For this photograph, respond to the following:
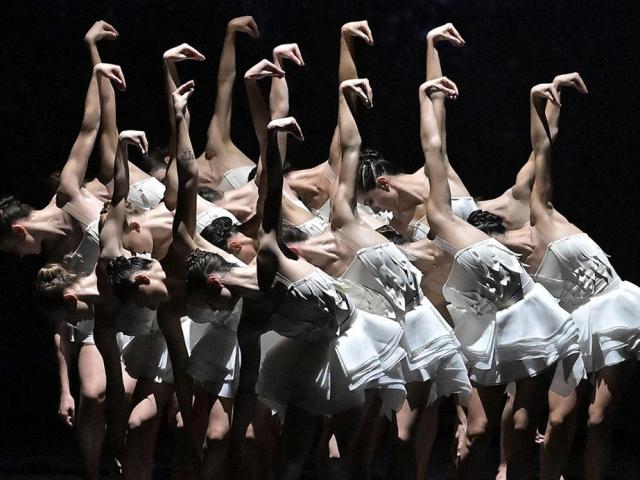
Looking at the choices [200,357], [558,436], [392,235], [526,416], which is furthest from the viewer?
[392,235]

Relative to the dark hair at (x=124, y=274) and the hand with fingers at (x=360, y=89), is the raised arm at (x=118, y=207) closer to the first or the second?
the dark hair at (x=124, y=274)

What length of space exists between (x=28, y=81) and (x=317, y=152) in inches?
63.2

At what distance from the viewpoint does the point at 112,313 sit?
548 centimetres

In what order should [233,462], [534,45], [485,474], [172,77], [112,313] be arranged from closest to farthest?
[233,462] < [112,313] < [172,77] < [485,474] < [534,45]

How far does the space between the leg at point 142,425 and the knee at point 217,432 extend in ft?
0.80

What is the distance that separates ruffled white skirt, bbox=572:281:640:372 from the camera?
6012 mm

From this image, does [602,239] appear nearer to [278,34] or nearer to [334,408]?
[278,34]

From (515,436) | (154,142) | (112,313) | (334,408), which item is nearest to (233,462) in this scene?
(334,408)

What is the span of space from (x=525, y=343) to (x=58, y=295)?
1.78 metres

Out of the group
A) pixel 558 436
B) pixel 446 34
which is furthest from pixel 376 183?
pixel 558 436

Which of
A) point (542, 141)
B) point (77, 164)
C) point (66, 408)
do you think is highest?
point (542, 141)

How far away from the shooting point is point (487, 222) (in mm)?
6117

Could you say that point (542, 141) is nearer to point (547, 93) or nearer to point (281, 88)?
point (547, 93)

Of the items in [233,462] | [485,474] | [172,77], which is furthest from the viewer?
→ [485,474]
